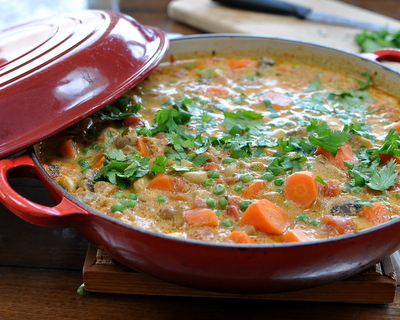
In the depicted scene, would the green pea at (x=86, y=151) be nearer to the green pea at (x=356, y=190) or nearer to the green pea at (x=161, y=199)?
the green pea at (x=161, y=199)

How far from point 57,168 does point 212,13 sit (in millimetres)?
2986

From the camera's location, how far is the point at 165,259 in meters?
1.86

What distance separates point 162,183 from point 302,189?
661 mm

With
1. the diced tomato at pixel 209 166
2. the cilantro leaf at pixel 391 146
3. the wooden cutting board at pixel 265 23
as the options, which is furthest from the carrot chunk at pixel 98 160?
the wooden cutting board at pixel 265 23

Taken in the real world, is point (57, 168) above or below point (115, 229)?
below

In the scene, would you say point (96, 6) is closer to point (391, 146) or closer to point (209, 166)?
point (209, 166)

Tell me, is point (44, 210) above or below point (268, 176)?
above

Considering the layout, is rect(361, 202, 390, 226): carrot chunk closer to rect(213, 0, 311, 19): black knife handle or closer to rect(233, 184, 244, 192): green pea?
rect(233, 184, 244, 192): green pea

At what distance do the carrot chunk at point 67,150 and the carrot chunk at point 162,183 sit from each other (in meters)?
0.54

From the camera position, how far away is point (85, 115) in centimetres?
238

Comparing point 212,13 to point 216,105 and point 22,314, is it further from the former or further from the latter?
point 22,314

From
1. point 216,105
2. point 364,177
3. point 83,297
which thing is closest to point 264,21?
point 216,105

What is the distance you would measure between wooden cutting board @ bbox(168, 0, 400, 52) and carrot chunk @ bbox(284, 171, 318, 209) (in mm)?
2454

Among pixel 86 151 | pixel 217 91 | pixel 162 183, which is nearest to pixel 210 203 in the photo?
pixel 162 183
